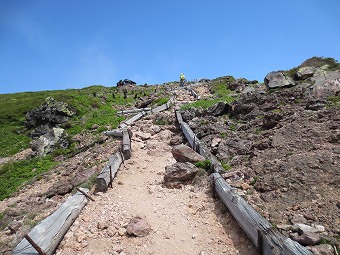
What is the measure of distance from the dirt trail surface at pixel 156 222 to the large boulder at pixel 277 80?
39.7ft

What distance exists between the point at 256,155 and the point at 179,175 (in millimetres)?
2891

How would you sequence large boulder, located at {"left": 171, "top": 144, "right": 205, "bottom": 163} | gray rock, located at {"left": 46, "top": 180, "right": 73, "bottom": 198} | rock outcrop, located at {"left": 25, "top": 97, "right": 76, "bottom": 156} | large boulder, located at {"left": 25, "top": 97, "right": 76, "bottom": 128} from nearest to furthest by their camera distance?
gray rock, located at {"left": 46, "top": 180, "right": 73, "bottom": 198} → large boulder, located at {"left": 171, "top": 144, "right": 205, "bottom": 163} → rock outcrop, located at {"left": 25, "top": 97, "right": 76, "bottom": 156} → large boulder, located at {"left": 25, "top": 97, "right": 76, "bottom": 128}

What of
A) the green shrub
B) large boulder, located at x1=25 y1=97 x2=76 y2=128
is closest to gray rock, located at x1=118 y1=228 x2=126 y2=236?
the green shrub

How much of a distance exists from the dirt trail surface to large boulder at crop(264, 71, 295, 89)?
1210cm

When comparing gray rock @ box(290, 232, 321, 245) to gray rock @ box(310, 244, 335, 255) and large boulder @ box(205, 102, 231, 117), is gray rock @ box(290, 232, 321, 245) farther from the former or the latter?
large boulder @ box(205, 102, 231, 117)

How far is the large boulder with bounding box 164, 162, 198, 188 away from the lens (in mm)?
9648

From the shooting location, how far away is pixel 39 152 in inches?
696

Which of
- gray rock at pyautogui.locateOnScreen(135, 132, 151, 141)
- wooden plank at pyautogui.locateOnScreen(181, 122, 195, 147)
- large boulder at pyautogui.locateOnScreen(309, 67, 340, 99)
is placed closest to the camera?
wooden plank at pyautogui.locateOnScreen(181, 122, 195, 147)

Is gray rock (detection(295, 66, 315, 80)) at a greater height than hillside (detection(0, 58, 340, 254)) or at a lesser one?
greater

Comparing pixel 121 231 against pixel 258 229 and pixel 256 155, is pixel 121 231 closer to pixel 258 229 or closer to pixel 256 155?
pixel 258 229

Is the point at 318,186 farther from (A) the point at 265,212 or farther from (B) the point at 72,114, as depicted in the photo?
(B) the point at 72,114

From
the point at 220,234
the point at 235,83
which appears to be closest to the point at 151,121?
the point at 220,234

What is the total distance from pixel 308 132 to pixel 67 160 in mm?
A: 12139

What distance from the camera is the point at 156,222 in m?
7.30
